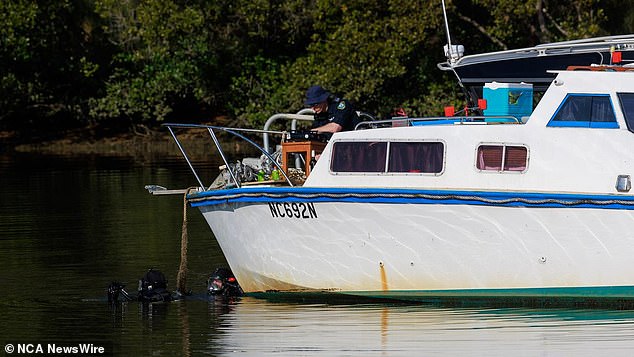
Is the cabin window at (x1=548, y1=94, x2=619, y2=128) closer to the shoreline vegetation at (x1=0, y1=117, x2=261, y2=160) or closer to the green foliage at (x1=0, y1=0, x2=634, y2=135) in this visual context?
the green foliage at (x1=0, y1=0, x2=634, y2=135)

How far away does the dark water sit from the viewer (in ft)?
42.7

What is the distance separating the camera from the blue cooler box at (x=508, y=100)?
1542 cm

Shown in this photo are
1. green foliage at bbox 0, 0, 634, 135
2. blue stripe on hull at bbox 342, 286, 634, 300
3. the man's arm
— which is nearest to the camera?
blue stripe on hull at bbox 342, 286, 634, 300

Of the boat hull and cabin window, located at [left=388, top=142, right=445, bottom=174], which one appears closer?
the boat hull

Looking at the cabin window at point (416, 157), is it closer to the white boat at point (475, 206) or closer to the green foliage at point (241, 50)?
the white boat at point (475, 206)

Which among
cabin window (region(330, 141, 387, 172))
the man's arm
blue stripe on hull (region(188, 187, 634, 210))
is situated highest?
the man's arm

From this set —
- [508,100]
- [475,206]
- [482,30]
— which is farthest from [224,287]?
[482,30]

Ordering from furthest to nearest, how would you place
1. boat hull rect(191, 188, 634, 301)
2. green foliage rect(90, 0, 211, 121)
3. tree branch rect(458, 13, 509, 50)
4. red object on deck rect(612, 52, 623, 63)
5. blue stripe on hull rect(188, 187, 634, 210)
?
green foliage rect(90, 0, 211, 121)
tree branch rect(458, 13, 509, 50)
red object on deck rect(612, 52, 623, 63)
boat hull rect(191, 188, 634, 301)
blue stripe on hull rect(188, 187, 634, 210)

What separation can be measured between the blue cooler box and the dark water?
2.32 m

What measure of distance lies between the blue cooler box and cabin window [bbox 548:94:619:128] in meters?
0.87

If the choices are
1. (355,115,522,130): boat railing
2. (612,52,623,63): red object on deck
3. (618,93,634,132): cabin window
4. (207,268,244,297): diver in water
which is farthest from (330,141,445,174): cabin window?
(612,52,623,63): red object on deck

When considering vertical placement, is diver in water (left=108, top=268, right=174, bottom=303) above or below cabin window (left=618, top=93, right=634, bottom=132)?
below

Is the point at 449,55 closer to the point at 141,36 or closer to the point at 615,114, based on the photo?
the point at 615,114

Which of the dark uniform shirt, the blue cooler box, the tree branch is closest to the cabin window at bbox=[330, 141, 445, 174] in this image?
the dark uniform shirt
